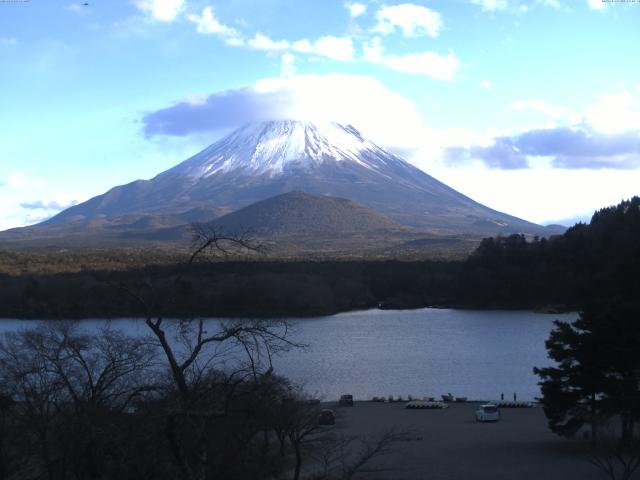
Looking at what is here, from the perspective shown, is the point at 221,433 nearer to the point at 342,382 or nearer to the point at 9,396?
the point at 9,396

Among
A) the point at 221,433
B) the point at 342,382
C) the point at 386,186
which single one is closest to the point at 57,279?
the point at 342,382

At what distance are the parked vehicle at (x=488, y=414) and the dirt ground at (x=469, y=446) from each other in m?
0.15

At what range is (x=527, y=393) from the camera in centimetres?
1772

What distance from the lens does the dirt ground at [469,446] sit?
1023cm

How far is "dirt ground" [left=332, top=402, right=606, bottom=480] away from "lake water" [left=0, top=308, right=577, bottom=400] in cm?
205

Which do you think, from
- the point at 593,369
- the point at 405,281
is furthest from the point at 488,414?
the point at 405,281

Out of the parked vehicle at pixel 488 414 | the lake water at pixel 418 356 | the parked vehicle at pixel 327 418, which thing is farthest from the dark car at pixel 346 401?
the parked vehicle at pixel 327 418

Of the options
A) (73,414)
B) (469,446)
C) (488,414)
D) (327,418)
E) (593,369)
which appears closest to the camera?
(73,414)

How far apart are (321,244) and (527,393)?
60.5 meters

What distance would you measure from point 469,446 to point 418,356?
11.1m

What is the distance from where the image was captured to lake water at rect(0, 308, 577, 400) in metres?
18.5

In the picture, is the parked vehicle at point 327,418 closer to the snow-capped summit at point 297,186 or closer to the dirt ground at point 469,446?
the dirt ground at point 469,446

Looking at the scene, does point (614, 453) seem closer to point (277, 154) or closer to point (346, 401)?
point (346, 401)

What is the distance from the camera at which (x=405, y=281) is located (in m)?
44.7
